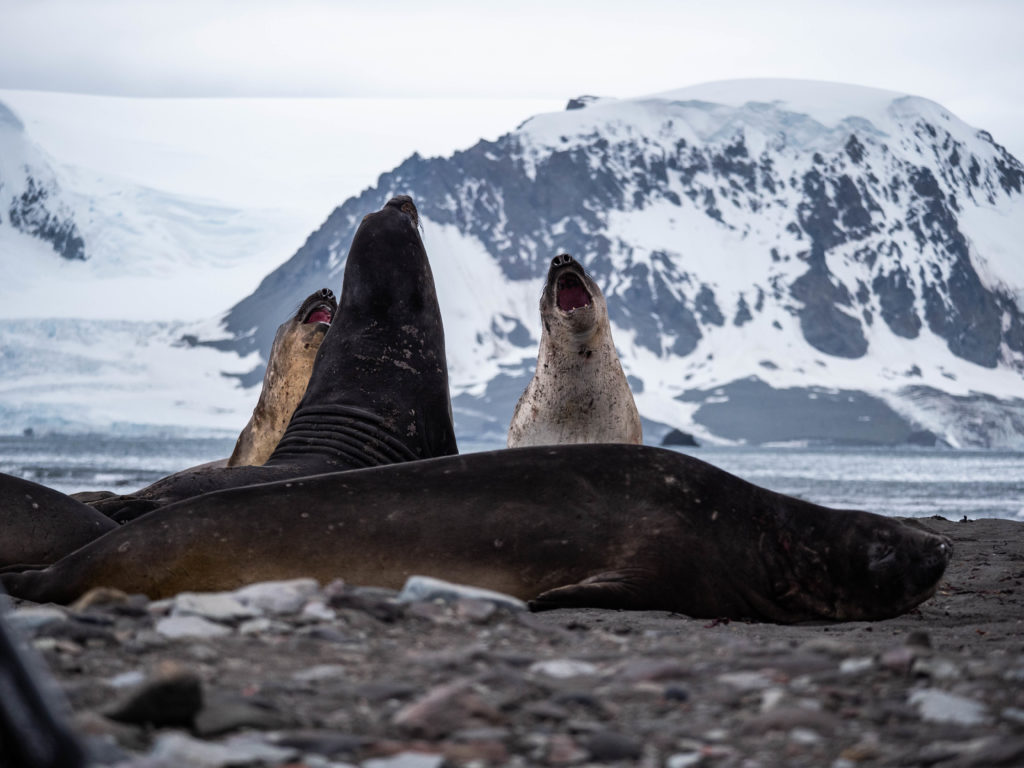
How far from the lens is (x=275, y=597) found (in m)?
2.96

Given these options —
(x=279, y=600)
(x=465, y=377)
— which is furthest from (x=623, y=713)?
(x=465, y=377)

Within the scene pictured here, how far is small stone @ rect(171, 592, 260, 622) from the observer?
9.27 ft

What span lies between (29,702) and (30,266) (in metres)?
162

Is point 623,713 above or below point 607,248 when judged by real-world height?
below

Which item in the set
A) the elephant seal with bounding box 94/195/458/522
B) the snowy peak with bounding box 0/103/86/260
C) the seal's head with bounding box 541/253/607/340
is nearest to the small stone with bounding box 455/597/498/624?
the elephant seal with bounding box 94/195/458/522

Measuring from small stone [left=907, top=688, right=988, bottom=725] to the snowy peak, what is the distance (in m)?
178

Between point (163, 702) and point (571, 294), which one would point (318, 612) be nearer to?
point (163, 702)

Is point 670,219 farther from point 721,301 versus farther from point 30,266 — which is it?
point 30,266

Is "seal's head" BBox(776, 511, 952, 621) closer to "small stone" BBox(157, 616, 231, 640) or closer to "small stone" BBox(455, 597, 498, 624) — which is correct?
"small stone" BBox(455, 597, 498, 624)

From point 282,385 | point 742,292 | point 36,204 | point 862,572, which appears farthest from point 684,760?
point 36,204

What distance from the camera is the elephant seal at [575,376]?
7.48 meters

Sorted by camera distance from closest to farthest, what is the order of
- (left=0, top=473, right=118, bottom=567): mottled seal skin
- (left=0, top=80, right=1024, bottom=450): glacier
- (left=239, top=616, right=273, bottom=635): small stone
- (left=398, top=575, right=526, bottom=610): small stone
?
1. (left=239, top=616, right=273, bottom=635): small stone
2. (left=398, top=575, right=526, bottom=610): small stone
3. (left=0, top=473, right=118, bottom=567): mottled seal skin
4. (left=0, top=80, right=1024, bottom=450): glacier

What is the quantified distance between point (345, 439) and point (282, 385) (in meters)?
2.18

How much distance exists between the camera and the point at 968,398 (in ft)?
504
